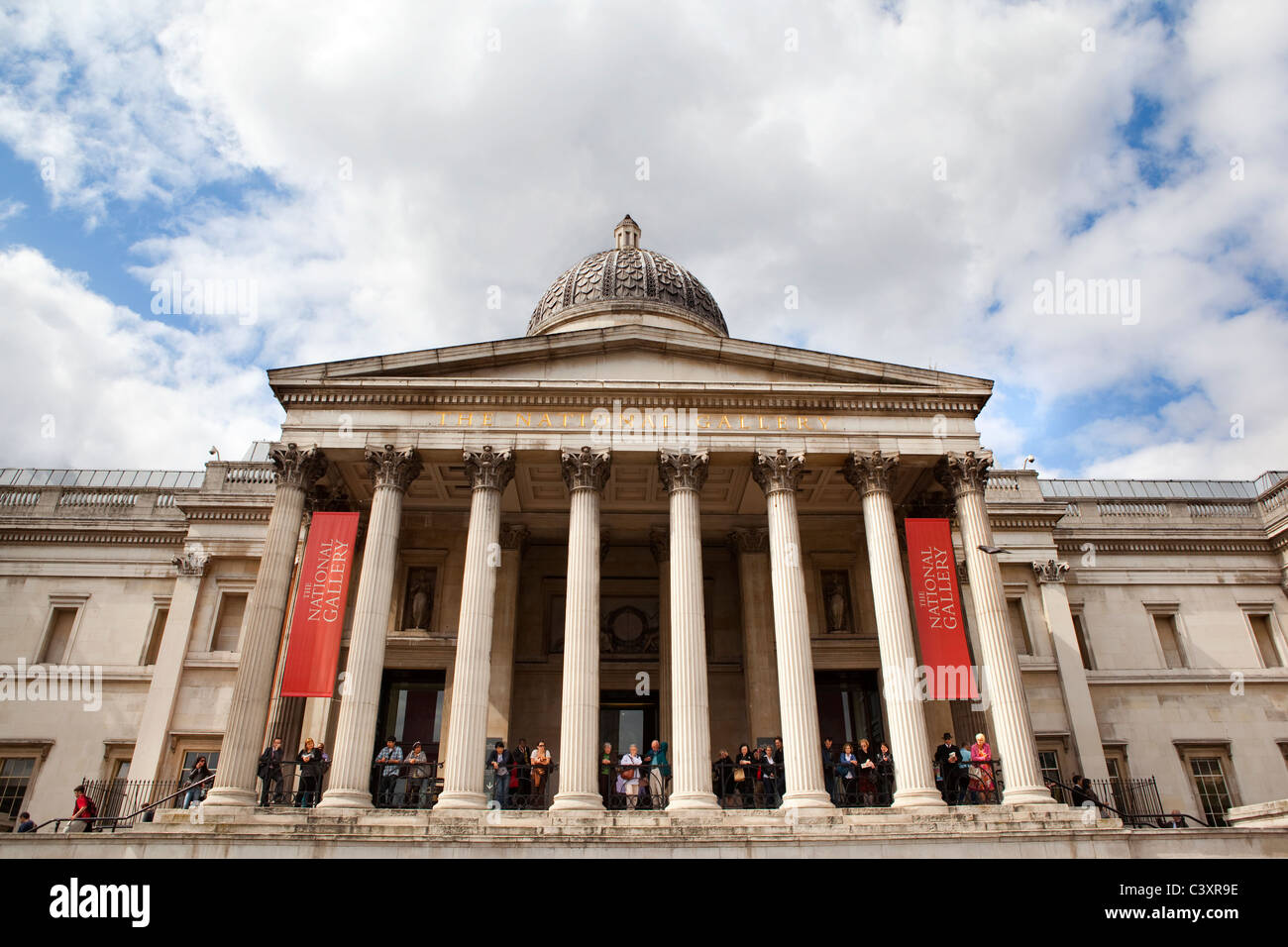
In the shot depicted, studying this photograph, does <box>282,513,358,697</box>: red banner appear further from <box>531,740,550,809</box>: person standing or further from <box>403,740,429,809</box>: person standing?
<box>531,740,550,809</box>: person standing

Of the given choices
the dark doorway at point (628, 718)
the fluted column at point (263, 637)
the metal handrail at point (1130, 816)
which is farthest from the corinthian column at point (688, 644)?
the fluted column at point (263, 637)

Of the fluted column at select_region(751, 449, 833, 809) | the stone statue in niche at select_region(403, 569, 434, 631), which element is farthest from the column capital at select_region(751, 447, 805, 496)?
the stone statue in niche at select_region(403, 569, 434, 631)

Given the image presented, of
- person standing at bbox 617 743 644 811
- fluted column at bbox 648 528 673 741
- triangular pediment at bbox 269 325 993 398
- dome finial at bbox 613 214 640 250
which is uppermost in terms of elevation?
dome finial at bbox 613 214 640 250

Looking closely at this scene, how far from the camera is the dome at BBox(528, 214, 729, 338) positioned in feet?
88.2

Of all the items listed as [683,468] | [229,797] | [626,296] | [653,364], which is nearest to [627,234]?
[626,296]

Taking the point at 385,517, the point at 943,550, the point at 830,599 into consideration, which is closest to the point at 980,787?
the point at 943,550

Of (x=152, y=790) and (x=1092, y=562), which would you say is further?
(x=1092, y=562)

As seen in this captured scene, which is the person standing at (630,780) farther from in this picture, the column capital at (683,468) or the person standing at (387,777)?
the column capital at (683,468)

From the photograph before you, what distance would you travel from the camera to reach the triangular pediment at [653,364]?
66.9ft

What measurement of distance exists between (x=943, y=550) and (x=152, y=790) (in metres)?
21.0

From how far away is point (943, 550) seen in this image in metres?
19.1

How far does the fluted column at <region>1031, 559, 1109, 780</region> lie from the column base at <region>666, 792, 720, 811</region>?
579 inches

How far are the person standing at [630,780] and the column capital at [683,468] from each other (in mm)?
5964
